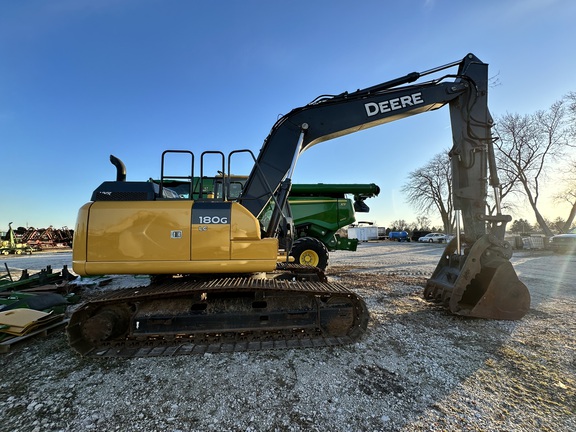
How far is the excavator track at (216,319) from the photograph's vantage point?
3443 mm

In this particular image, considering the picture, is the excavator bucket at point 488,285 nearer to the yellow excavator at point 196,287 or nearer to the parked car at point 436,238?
the yellow excavator at point 196,287

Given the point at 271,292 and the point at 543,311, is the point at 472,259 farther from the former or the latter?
the point at 271,292

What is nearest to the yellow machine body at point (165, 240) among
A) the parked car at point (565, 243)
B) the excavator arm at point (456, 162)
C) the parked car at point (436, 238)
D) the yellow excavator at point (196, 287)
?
the yellow excavator at point (196, 287)

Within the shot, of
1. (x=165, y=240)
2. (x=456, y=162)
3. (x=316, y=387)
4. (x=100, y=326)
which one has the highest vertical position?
(x=456, y=162)

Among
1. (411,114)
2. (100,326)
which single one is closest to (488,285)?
(411,114)

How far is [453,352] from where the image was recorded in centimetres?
351

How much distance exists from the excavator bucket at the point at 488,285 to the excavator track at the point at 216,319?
2070 millimetres

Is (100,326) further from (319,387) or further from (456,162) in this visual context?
(456,162)

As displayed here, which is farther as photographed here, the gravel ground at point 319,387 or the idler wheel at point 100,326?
the idler wheel at point 100,326

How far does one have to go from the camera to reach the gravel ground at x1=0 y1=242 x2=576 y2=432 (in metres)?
2.32

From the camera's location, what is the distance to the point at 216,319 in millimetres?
3600

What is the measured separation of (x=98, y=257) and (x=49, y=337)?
1622 millimetres

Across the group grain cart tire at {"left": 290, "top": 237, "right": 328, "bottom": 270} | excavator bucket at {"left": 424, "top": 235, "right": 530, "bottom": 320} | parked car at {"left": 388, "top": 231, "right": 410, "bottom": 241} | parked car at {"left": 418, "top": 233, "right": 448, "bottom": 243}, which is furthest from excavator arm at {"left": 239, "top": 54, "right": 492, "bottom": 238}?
parked car at {"left": 388, "top": 231, "right": 410, "bottom": 241}

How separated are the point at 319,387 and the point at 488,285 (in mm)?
3524
